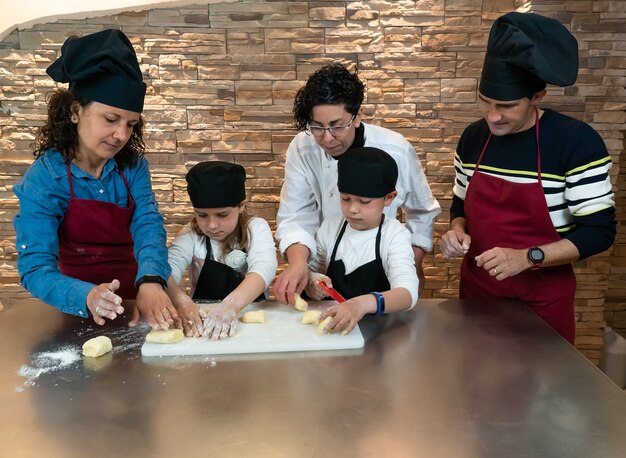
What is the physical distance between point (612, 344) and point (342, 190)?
6.24 feet

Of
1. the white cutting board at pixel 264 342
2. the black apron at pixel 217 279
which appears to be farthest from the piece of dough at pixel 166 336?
the black apron at pixel 217 279

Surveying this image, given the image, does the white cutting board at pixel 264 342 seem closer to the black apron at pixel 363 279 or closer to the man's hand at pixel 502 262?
the black apron at pixel 363 279

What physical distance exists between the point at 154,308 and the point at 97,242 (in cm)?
42

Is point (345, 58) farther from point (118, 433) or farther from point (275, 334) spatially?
point (118, 433)

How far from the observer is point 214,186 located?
1607 millimetres

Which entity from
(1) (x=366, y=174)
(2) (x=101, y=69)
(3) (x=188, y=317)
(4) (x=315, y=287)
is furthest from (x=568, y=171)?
(2) (x=101, y=69)

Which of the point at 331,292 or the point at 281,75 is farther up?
the point at 281,75

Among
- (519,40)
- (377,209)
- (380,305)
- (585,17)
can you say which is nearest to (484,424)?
(380,305)

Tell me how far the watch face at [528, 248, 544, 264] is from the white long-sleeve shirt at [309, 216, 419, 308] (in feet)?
1.02

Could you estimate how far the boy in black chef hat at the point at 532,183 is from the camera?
1.54 meters

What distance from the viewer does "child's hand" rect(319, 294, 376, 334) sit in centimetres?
130

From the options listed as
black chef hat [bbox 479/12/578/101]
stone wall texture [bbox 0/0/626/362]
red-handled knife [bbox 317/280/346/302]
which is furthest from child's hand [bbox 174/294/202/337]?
stone wall texture [bbox 0/0/626/362]

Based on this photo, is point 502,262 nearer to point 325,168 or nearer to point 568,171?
point 568,171

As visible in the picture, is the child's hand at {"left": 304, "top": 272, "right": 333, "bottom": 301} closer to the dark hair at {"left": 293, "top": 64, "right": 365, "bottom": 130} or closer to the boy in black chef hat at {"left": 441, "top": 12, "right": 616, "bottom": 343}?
the boy in black chef hat at {"left": 441, "top": 12, "right": 616, "bottom": 343}
